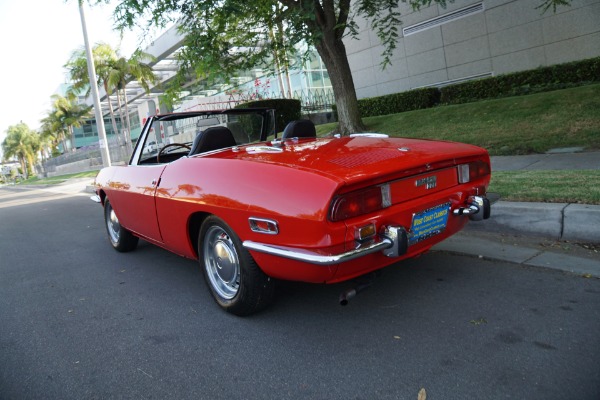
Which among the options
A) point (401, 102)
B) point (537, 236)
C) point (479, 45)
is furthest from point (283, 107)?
point (537, 236)

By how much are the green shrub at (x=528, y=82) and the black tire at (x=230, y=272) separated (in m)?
11.4

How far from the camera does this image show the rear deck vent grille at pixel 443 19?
14.9 m

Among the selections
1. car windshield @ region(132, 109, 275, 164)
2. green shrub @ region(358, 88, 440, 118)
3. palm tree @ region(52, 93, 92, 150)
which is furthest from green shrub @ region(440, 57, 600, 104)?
palm tree @ region(52, 93, 92, 150)

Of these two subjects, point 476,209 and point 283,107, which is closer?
point 476,209

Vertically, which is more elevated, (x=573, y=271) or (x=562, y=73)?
(x=562, y=73)

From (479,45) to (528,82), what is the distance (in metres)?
3.18

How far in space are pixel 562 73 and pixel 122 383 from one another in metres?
13.1

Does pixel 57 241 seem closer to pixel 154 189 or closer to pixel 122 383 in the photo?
pixel 154 189

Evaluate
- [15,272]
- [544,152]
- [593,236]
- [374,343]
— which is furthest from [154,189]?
[544,152]

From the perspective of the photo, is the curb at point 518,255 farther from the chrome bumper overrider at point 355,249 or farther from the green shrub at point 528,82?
the green shrub at point 528,82

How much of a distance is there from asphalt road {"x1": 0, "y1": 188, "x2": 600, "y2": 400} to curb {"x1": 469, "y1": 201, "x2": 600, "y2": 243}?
83 centimetres

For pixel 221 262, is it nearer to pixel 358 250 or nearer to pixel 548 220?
pixel 358 250

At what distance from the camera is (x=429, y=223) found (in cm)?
292

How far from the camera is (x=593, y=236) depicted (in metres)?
3.86
